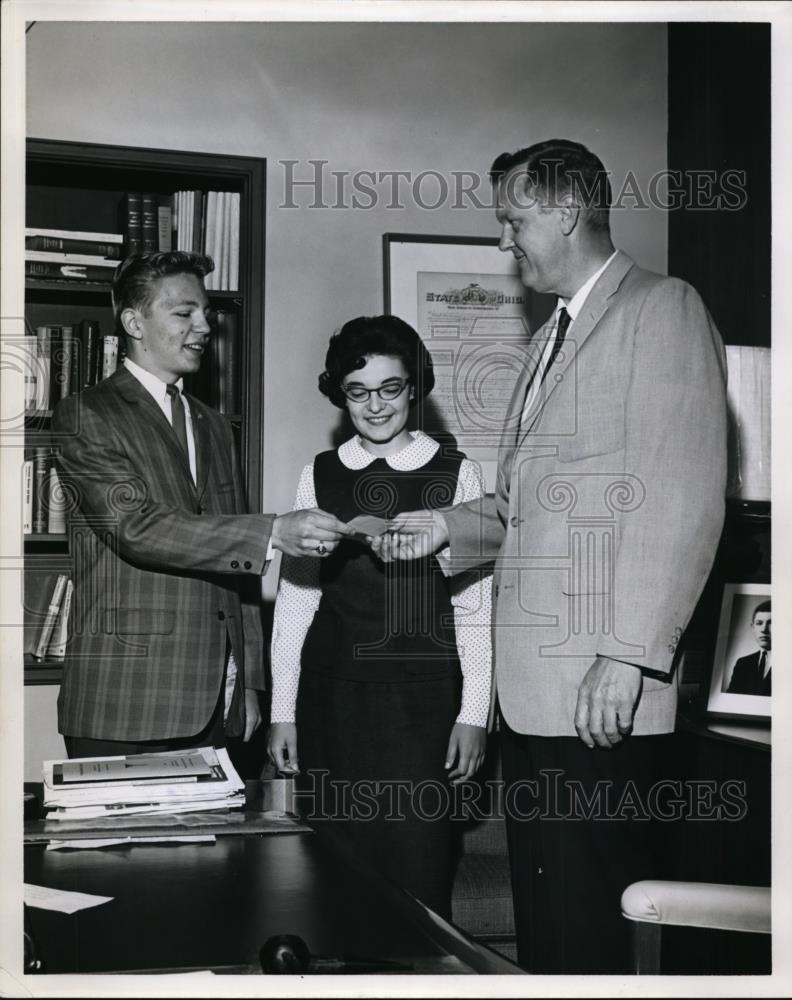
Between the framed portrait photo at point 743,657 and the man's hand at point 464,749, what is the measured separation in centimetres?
52

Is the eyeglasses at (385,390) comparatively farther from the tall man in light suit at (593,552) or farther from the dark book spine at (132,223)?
the dark book spine at (132,223)

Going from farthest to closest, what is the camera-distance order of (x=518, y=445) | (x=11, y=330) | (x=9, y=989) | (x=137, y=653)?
(x=137, y=653) → (x=518, y=445) → (x=11, y=330) → (x=9, y=989)

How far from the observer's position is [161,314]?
2.55 m

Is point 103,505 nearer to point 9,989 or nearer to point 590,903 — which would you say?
point 9,989

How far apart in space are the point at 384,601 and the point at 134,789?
991 mm

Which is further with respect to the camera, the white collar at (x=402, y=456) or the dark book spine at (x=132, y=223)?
the dark book spine at (x=132, y=223)

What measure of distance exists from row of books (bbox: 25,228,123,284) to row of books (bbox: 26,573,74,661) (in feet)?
2.82

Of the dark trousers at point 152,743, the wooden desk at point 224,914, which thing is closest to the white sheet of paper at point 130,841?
the wooden desk at point 224,914

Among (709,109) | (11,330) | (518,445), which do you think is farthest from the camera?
(709,109)

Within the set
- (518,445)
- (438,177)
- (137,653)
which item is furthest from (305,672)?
(438,177)

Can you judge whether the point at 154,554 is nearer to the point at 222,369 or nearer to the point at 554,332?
the point at 222,369

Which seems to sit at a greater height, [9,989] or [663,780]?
[663,780]

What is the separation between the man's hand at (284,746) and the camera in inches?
94.9

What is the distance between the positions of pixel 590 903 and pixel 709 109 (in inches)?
88.8
